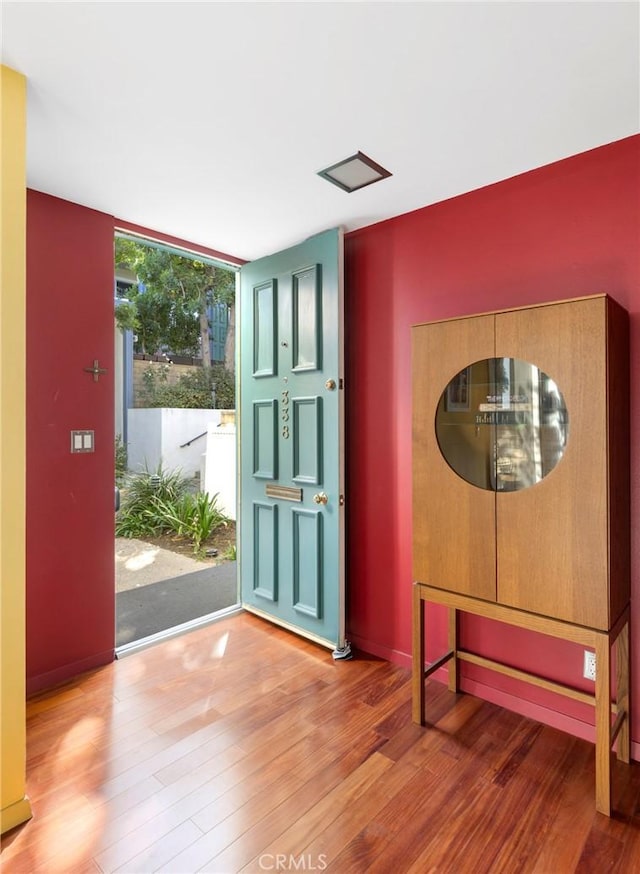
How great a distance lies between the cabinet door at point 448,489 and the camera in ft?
6.32

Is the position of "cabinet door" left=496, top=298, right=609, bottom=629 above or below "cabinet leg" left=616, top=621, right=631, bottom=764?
above

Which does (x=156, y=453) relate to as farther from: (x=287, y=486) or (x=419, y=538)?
(x=419, y=538)

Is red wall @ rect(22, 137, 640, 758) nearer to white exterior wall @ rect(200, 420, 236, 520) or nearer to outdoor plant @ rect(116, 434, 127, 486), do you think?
outdoor plant @ rect(116, 434, 127, 486)

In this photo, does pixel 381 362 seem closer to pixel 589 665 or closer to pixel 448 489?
pixel 448 489

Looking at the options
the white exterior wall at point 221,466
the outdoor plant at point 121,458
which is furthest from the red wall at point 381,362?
the white exterior wall at point 221,466

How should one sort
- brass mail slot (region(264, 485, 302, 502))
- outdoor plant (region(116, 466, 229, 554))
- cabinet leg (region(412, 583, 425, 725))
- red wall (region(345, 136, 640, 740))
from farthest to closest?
outdoor plant (region(116, 466, 229, 554)) → brass mail slot (region(264, 485, 302, 502)) → cabinet leg (region(412, 583, 425, 725)) → red wall (region(345, 136, 640, 740))

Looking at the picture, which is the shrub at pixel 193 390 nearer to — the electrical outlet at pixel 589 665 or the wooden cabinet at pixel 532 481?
the wooden cabinet at pixel 532 481

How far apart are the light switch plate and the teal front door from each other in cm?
106

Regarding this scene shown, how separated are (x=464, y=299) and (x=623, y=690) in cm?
184

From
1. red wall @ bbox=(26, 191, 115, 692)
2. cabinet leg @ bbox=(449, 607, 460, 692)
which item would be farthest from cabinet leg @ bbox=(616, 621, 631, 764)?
red wall @ bbox=(26, 191, 115, 692)

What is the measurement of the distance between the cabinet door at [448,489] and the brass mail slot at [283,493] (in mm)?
969

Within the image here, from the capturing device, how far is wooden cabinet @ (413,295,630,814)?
164 centimetres

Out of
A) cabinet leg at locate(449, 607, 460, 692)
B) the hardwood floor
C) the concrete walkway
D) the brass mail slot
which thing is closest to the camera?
the hardwood floor

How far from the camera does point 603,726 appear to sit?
160 cm
